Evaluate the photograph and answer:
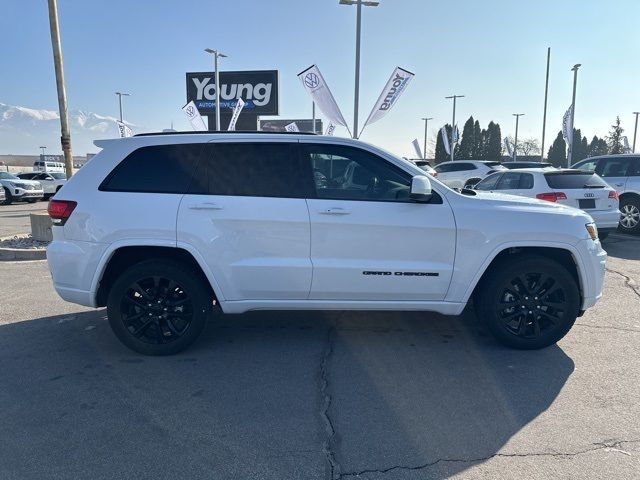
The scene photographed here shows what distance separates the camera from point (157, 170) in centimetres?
414

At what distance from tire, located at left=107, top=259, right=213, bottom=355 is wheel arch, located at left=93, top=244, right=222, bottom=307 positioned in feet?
0.23

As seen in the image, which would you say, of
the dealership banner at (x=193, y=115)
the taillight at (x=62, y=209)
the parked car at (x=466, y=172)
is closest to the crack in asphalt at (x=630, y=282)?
the taillight at (x=62, y=209)

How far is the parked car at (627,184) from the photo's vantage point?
1064cm

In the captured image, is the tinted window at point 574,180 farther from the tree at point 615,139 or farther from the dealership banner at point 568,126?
the tree at point 615,139

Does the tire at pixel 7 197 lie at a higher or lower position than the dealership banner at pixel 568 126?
lower

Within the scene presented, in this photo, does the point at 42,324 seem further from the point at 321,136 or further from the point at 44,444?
the point at 321,136

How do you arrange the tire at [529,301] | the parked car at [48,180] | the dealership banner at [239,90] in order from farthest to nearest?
1. the dealership banner at [239,90]
2. the parked car at [48,180]
3. the tire at [529,301]

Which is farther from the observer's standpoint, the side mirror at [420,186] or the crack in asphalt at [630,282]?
the crack in asphalt at [630,282]

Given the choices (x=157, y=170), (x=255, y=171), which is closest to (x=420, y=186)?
(x=255, y=171)

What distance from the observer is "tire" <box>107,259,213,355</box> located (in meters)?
4.10

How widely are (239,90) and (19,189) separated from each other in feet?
42.6

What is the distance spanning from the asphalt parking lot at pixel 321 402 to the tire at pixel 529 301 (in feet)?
0.62

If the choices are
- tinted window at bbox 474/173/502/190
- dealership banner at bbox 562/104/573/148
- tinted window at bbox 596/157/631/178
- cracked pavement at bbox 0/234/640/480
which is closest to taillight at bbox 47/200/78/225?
cracked pavement at bbox 0/234/640/480

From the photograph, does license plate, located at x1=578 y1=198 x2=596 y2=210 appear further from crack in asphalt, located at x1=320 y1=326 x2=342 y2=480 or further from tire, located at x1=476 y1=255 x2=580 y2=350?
crack in asphalt, located at x1=320 y1=326 x2=342 y2=480
